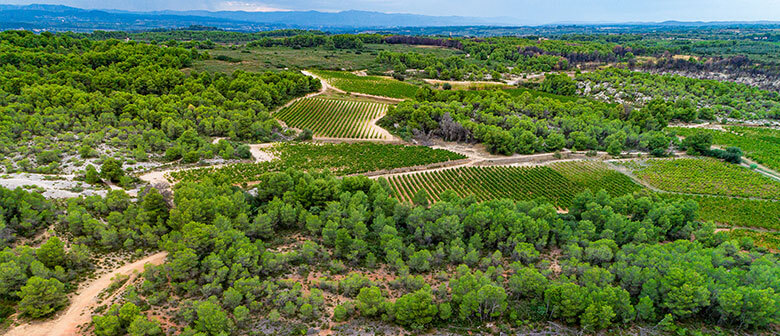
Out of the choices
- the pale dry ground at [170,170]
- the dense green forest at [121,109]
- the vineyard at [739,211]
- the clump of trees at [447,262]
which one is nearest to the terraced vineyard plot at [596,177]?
the vineyard at [739,211]

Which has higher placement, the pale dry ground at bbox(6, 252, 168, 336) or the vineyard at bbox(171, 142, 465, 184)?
the vineyard at bbox(171, 142, 465, 184)

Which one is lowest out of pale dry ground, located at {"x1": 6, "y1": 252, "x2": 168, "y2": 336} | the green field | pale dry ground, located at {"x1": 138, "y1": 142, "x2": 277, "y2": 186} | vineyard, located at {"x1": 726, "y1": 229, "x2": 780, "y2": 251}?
pale dry ground, located at {"x1": 6, "y1": 252, "x2": 168, "y2": 336}

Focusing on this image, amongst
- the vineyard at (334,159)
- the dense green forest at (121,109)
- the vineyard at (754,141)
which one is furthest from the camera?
the vineyard at (754,141)

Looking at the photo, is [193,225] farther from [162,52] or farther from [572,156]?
[162,52]

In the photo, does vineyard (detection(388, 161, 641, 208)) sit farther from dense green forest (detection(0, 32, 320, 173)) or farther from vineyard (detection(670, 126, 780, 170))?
dense green forest (detection(0, 32, 320, 173))

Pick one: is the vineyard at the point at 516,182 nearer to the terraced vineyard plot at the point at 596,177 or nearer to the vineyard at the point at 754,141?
the terraced vineyard plot at the point at 596,177

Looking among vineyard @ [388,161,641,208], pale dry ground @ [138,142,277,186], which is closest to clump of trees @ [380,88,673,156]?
vineyard @ [388,161,641,208]
